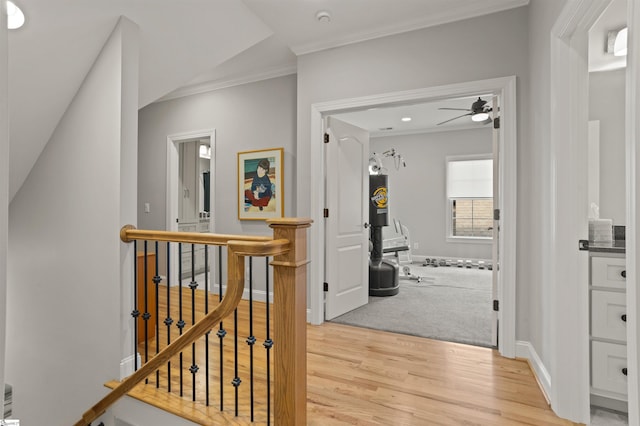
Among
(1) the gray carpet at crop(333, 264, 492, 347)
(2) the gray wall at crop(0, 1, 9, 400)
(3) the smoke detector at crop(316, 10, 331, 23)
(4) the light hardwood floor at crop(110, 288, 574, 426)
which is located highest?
(3) the smoke detector at crop(316, 10, 331, 23)

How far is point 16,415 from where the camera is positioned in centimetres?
286

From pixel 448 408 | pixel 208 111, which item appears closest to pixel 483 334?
pixel 448 408

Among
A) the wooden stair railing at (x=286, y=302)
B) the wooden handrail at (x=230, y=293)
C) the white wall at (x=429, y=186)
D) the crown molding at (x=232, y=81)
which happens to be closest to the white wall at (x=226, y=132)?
the crown molding at (x=232, y=81)

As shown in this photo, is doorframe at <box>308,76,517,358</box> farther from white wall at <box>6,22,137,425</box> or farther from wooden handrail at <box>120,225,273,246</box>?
white wall at <box>6,22,137,425</box>

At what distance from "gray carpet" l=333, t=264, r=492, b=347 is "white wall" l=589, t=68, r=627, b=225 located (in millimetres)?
1397

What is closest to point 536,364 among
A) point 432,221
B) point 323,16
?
point 323,16

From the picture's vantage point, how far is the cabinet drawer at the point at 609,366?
74.1 inches

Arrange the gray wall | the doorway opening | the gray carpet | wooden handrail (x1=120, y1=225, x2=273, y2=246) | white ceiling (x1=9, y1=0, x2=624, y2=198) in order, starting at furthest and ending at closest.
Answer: the doorway opening
the gray carpet
white ceiling (x1=9, y1=0, x2=624, y2=198)
wooden handrail (x1=120, y1=225, x2=273, y2=246)
the gray wall

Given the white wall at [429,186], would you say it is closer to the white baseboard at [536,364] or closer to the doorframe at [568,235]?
the white baseboard at [536,364]

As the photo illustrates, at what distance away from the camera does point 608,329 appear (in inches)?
75.9

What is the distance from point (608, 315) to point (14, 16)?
381 centimetres

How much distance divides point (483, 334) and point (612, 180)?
157 centimetres

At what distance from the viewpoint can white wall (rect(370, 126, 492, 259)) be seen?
6.61 metres

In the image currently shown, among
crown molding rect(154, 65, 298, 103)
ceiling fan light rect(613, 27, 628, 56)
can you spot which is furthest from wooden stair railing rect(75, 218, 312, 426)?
crown molding rect(154, 65, 298, 103)
